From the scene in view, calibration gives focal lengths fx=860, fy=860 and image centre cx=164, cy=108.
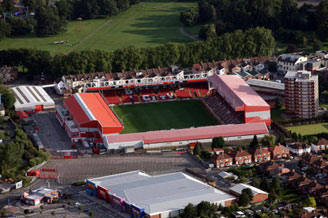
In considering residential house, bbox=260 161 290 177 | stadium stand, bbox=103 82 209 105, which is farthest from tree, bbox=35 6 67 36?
residential house, bbox=260 161 290 177

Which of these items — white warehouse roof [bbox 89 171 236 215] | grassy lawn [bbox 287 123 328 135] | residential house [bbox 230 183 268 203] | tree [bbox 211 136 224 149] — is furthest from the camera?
grassy lawn [bbox 287 123 328 135]

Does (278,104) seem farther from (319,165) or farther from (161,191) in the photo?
(161,191)

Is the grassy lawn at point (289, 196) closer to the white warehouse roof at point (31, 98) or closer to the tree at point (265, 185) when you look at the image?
the tree at point (265, 185)

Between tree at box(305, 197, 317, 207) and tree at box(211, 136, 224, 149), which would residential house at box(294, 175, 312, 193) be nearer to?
tree at box(305, 197, 317, 207)

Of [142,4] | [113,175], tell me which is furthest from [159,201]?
[142,4]

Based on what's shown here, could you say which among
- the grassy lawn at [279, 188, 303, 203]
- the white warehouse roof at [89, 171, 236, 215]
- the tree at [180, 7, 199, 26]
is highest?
the tree at [180, 7, 199, 26]

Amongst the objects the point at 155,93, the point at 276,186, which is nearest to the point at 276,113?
the point at 155,93
